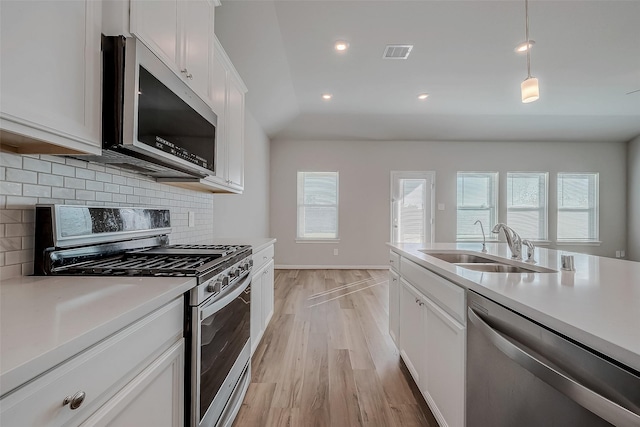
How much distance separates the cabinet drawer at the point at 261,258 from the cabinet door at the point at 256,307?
5cm

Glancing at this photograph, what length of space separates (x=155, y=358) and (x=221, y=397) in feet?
1.98

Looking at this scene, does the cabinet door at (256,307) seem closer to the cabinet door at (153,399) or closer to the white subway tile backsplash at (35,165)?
the cabinet door at (153,399)

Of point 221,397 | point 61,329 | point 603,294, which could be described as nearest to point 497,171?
point 603,294

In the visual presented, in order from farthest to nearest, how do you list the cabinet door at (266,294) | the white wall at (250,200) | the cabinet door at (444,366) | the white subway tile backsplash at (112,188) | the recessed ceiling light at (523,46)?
the white wall at (250,200), the recessed ceiling light at (523,46), the cabinet door at (266,294), the white subway tile backsplash at (112,188), the cabinet door at (444,366)

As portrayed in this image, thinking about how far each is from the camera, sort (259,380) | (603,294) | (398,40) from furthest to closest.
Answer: (398,40) → (259,380) → (603,294)

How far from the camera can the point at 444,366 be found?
1323 millimetres

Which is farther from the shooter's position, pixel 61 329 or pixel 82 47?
pixel 82 47

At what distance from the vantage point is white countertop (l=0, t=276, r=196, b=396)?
46 cm

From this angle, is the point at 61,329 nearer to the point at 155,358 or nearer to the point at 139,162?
the point at 155,358

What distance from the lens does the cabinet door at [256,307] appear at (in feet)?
6.55

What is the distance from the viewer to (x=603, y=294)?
89cm

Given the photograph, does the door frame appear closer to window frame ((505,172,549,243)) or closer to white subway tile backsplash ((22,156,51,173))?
window frame ((505,172,549,243))

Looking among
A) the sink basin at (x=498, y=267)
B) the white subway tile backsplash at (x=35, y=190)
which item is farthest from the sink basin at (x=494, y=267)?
the white subway tile backsplash at (x=35, y=190)

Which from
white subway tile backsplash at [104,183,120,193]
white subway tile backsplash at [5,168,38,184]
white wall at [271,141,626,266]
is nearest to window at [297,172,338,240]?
white wall at [271,141,626,266]
